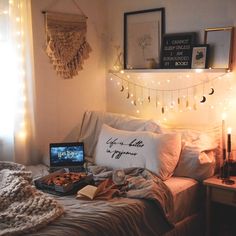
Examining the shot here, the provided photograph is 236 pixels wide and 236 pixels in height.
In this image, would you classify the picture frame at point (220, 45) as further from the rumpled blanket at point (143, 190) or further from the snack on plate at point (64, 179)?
the snack on plate at point (64, 179)

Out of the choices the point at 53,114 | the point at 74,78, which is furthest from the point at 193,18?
the point at 53,114

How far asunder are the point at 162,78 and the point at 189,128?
49 centimetres

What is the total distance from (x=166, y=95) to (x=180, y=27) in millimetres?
574

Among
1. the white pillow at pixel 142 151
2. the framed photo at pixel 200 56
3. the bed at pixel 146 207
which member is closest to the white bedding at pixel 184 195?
the bed at pixel 146 207

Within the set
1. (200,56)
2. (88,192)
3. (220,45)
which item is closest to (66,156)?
(88,192)

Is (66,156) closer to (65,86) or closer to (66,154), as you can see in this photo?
(66,154)

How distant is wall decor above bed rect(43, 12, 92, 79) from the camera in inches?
128

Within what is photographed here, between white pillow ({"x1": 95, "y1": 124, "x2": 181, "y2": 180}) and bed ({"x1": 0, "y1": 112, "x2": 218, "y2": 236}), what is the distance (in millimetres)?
23

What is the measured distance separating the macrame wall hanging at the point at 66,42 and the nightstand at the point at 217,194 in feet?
5.24

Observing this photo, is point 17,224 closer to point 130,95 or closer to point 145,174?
point 145,174

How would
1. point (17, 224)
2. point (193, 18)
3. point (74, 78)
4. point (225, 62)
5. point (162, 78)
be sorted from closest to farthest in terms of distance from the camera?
point (17, 224) → point (225, 62) → point (193, 18) → point (162, 78) → point (74, 78)

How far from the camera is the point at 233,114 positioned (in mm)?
2859

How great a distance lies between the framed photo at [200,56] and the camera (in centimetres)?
290

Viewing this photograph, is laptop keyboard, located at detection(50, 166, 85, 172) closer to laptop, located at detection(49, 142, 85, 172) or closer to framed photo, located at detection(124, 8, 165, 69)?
laptop, located at detection(49, 142, 85, 172)
